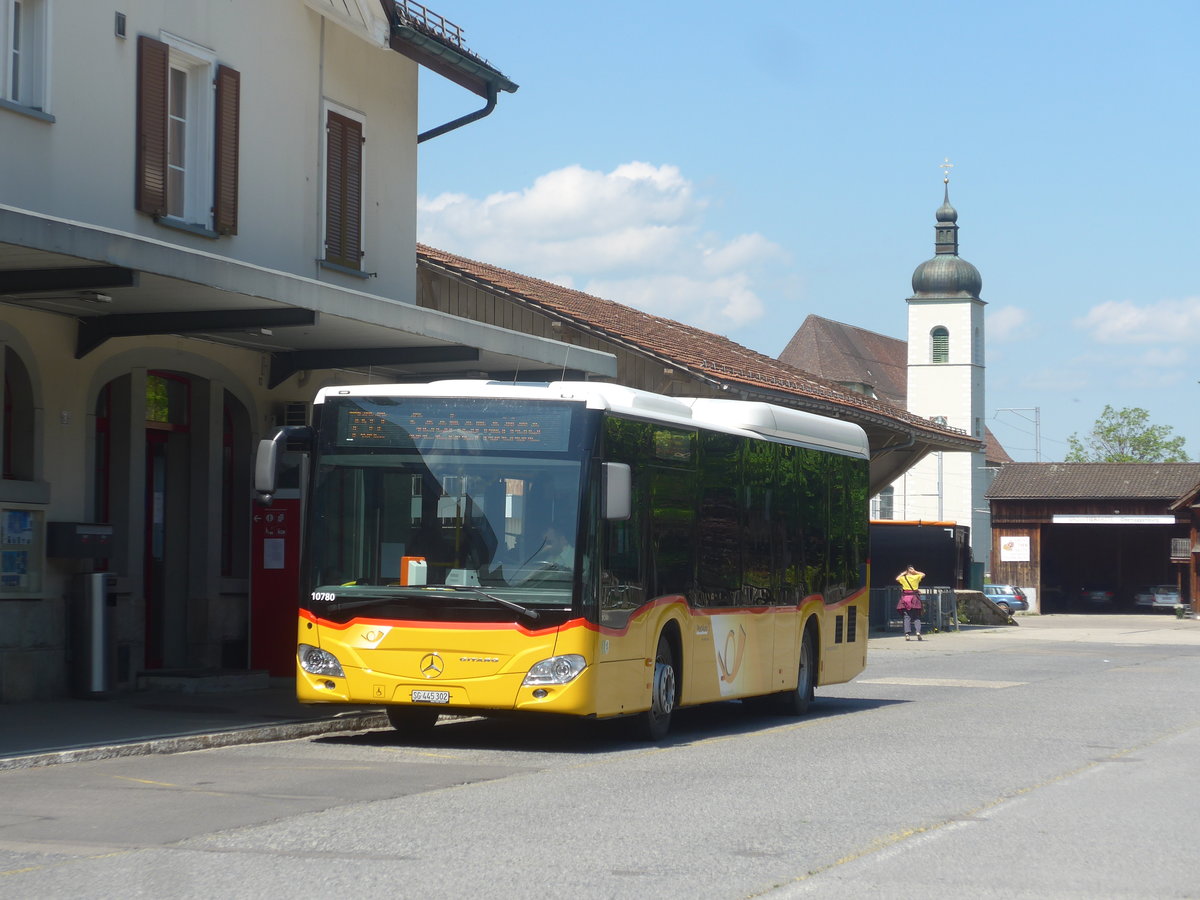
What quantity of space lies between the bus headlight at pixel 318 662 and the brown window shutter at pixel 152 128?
17.3ft

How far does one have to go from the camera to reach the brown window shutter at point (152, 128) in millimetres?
16000

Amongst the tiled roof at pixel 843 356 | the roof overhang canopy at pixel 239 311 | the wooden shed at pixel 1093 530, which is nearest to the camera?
the roof overhang canopy at pixel 239 311

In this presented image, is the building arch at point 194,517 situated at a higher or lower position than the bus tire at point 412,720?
higher

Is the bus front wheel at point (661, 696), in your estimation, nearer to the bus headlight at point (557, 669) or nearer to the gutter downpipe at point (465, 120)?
the bus headlight at point (557, 669)

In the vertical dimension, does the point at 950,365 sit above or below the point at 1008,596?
above

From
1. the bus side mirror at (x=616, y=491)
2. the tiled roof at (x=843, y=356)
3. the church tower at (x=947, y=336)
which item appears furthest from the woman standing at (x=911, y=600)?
the church tower at (x=947, y=336)

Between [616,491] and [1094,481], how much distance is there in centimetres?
6901

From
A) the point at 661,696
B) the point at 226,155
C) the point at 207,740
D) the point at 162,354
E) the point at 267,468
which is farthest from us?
the point at 226,155

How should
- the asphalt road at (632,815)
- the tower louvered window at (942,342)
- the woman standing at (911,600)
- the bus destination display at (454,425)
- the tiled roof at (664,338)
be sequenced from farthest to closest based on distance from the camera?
the tower louvered window at (942,342), the woman standing at (911,600), the tiled roof at (664,338), the bus destination display at (454,425), the asphalt road at (632,815)

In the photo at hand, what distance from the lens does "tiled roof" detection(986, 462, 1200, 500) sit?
76000 mm

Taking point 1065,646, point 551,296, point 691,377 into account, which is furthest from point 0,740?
point 1065,646

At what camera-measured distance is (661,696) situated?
1373 centimetres

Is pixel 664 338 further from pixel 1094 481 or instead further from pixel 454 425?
pixel 1094 481

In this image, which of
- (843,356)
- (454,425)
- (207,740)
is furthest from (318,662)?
(843,356)
